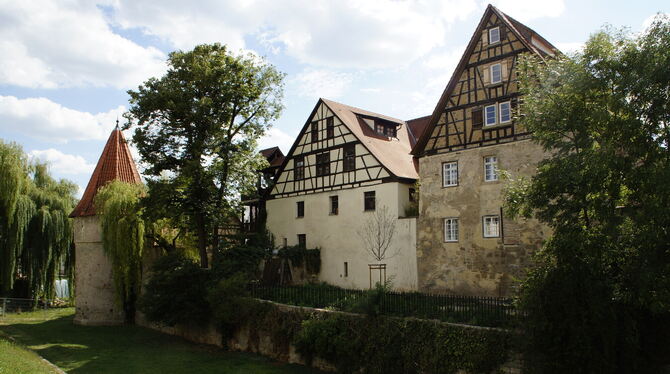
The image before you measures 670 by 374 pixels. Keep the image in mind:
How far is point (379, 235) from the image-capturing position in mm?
22703

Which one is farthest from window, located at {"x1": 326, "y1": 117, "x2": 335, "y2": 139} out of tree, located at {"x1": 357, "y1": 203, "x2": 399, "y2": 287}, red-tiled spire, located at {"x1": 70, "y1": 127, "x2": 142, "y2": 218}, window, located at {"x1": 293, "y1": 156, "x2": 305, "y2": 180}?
red-tiled spire, located at {"x1": 70, "y1": 127, "x2": 142, "y2": 218}

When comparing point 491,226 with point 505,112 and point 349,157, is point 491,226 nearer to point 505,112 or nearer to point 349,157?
point 505,112

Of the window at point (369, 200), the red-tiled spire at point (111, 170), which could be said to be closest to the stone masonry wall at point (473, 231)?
the window at point (369, 200)

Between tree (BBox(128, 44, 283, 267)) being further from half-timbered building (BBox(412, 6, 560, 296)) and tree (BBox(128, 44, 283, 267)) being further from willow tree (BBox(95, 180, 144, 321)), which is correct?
half-timbered building (BBox(412, 6, 560, 296))

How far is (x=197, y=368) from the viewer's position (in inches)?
656

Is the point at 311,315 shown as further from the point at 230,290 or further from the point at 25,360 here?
the point at 25,360

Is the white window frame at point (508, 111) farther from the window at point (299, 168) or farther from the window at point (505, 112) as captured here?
the window at point (299, 168)

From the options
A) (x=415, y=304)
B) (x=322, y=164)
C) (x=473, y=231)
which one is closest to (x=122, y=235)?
(x=322, y=164)

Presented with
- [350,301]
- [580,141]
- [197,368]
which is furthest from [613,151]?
[197,368]

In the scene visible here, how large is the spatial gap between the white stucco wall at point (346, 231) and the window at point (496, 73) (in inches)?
231

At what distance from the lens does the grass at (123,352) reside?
1634cm

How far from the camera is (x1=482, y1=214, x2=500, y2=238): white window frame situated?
1898 cm

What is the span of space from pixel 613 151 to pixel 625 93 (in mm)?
1125

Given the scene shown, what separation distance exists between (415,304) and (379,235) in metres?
8.18
